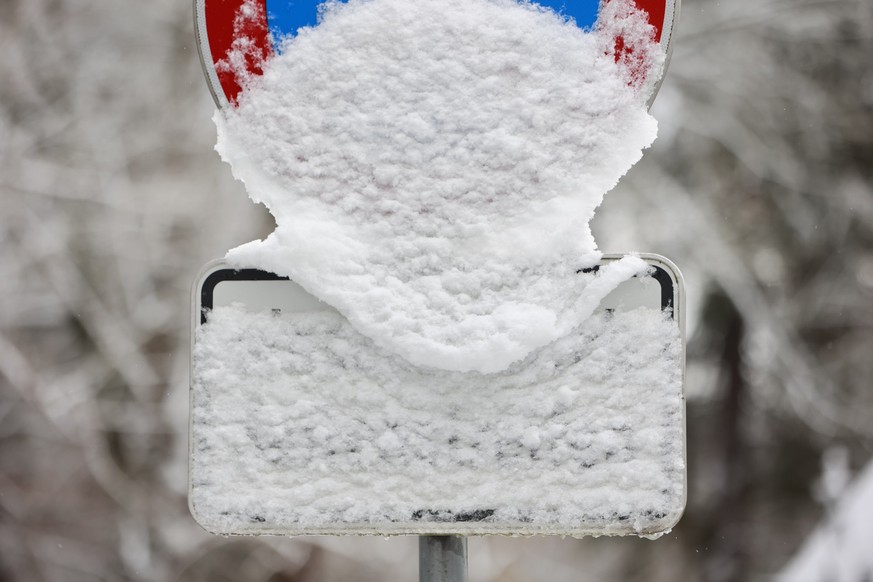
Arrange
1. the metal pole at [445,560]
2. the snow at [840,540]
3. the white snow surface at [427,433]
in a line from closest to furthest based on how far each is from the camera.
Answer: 1. the white snow surface at [427,433]
2. the metal pole at [445,560]
3. the snow at [840,540]

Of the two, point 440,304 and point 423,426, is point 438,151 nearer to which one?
point 440,304

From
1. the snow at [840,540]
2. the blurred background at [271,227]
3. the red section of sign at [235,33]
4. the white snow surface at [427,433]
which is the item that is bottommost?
→ the white snow surface at [427,433]

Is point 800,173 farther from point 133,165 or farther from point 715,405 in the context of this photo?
point 133,165

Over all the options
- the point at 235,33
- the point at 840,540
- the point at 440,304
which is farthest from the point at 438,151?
the point at 840,540

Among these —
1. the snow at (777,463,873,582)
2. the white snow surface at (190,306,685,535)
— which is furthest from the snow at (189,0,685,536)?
the snow at (777,463,873,582)

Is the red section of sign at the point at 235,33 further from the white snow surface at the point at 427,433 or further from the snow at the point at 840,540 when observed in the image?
the snow at the point at 840,540

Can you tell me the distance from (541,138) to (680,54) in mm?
2740

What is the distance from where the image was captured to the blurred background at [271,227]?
10.7 feet

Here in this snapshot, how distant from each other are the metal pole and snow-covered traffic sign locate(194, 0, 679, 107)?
0.60m

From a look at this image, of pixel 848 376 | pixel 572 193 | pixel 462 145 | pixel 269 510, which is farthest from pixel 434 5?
pixel 848 376

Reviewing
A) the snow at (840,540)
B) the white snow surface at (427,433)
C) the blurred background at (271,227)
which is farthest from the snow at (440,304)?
the snow at (840,540)

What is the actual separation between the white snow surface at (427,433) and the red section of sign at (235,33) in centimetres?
30

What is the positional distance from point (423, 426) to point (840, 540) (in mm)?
3037

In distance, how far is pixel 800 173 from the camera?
3.34m
